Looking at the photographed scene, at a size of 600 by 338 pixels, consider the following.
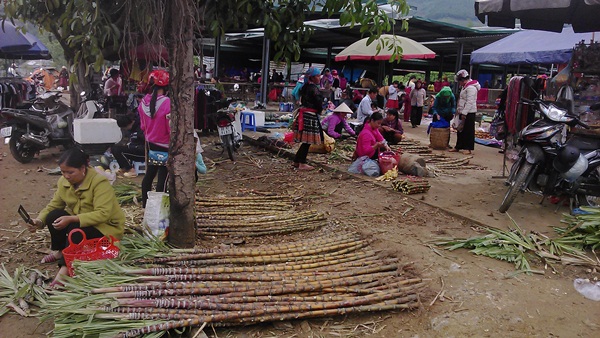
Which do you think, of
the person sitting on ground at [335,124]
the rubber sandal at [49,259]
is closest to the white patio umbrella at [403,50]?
the person sitting on ground at [335,124]

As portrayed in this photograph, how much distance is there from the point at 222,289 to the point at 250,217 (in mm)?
1802

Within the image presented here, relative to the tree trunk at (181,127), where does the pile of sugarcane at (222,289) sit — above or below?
below

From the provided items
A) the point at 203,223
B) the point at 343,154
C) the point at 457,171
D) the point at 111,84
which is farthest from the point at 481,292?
the point at 111,84

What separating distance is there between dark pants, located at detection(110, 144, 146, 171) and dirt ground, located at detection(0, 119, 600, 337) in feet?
3.12

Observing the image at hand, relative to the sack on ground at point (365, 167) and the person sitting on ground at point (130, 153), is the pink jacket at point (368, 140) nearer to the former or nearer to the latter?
the sack on ground at point (365, 167)

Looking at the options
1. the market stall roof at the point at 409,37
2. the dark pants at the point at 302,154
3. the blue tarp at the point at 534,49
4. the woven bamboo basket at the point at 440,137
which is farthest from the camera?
the market stall roof at the point at 409,37

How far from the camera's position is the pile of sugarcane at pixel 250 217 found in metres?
4.45

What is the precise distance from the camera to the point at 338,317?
303cm

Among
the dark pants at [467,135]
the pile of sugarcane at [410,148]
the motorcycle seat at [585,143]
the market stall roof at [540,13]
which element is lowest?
the pile of sugarcane at [410,148]

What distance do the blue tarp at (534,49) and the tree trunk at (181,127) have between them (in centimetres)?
842

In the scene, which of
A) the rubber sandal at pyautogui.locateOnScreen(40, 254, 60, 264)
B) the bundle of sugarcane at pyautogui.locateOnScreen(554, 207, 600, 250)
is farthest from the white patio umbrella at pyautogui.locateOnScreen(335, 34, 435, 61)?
the rubber sandal at pyautogui.locateOnScreen(40, 254, 60, 264)

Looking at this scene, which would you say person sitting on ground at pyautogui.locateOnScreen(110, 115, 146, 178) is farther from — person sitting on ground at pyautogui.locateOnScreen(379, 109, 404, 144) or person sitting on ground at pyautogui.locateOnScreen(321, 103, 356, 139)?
person sitting on ground at pyautogui.locateOnScreen(379, 109, 404, 144)

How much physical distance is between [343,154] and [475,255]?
4.64 metres

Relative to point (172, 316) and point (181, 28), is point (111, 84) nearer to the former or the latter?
point (181, 28)
